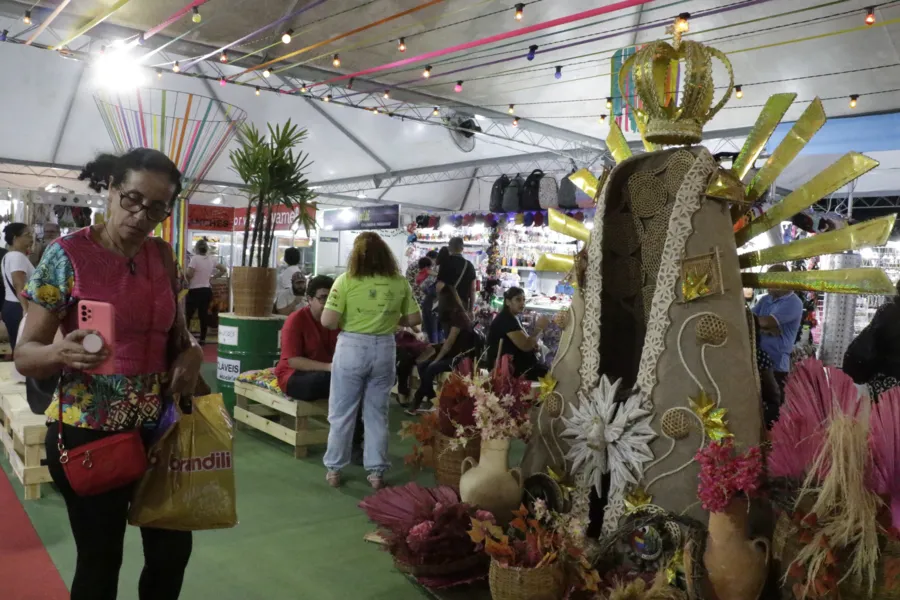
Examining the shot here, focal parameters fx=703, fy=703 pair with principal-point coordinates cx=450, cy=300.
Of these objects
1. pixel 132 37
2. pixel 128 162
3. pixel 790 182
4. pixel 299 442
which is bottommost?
pixel 299 442

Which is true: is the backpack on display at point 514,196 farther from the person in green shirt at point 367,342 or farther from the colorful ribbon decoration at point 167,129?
the person in green shirt at point 367,342

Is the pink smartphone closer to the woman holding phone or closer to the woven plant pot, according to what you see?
the woman holding phone

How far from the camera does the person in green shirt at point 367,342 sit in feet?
12.8

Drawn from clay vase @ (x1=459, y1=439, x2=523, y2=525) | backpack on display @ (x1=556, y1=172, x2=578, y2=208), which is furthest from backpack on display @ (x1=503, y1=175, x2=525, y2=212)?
clay vase @ (x1=459, y1=439, x2=523, y2=525)

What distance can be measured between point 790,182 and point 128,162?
7756mm

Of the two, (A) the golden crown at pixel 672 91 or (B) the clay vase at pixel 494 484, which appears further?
(B) the clay vase at pixel 494 484

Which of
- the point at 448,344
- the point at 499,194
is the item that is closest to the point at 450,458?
the point at 448,344

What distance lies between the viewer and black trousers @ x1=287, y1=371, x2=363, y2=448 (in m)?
4.56

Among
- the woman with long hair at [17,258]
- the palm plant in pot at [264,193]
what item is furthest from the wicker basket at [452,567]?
the woman with long hair at [17,258]

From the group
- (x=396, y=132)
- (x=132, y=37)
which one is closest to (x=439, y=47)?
(x=132, y=37)

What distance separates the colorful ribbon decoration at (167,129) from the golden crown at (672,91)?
14.2 ft

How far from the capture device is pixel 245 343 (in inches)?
224

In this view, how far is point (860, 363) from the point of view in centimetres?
331

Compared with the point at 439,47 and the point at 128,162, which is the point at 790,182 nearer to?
the point at 439,47
